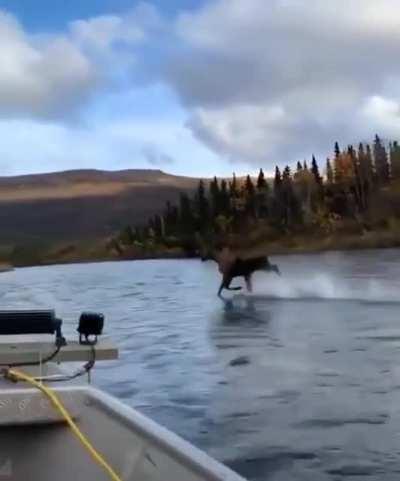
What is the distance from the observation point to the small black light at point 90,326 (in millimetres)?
6098

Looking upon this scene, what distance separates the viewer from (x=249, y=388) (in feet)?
34.1

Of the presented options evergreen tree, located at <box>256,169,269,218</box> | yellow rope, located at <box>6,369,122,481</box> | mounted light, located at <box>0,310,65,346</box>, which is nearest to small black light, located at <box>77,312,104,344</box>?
mounted light, located at <box>0,310,65,346</box>

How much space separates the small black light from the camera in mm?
6098

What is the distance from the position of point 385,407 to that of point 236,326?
980 centimetres

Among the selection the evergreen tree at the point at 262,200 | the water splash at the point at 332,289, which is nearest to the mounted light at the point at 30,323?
the water splash at the point at 332,289

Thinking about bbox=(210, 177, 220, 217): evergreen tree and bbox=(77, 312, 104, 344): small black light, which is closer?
bbox=(77, 312, 104, 344): small black light

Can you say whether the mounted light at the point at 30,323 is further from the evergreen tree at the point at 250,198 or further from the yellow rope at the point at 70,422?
the evergreen tree at the point at 250,198

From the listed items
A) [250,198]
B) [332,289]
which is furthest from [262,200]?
[332,289]

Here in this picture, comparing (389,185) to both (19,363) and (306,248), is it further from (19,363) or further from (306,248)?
(19,363)

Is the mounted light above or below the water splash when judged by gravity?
above

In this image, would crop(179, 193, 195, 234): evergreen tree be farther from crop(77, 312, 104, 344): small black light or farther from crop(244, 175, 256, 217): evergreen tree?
crop(77, 312, 104, 344): small black light

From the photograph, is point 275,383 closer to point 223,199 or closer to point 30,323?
point 30,323

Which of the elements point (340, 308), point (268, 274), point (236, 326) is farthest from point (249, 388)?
point (268, 274)

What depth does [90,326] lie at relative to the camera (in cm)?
618
